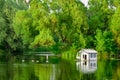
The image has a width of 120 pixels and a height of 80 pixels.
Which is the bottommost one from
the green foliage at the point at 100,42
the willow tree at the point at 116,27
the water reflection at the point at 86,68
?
the water reflection at the point at 86,68

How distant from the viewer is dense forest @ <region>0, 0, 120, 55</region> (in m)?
53.2

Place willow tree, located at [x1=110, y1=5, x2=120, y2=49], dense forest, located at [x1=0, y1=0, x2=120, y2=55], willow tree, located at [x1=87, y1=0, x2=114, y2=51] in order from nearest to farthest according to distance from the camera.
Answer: willow tree, located at [x1=110, y1=5, x2=120, y2=49]
dense forest, located at [x1=0, y1=0, x2=120, y2=55]
willow tree, located at [x1=87, y1=0, x2=114, y2=51]

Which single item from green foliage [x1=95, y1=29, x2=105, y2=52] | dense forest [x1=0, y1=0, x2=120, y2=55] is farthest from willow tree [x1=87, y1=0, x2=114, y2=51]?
green foliage [x1=95, y1=29, x2=105, y2=52]

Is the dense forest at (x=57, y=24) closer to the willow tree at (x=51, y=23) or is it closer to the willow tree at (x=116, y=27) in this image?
the willow tree at (x=51, y=23)

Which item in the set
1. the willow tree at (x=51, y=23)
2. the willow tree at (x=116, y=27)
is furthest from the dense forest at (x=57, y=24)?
the willow tree at (x=116, y=27)

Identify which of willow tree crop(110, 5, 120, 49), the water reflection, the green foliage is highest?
willow tree crop(110, 5, 120, 49)

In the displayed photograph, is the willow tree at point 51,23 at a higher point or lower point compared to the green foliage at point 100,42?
higher

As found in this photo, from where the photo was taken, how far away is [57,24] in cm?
5428

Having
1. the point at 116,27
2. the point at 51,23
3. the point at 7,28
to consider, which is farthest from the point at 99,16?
the point at 7,28

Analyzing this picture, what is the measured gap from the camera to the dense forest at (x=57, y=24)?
174 feet

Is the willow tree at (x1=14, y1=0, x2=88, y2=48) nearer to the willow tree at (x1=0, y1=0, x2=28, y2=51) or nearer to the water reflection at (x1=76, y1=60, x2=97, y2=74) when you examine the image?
the willow tree at (x1=0, y1=0, x2=28, y2=51)

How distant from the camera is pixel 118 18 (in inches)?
1900

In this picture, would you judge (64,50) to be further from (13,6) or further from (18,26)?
(13,6)

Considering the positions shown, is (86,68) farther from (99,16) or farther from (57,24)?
(99,16)
